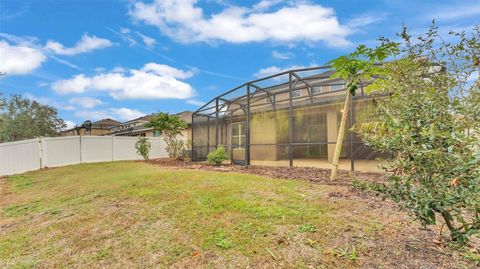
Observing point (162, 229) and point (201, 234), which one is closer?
point (201, 234)

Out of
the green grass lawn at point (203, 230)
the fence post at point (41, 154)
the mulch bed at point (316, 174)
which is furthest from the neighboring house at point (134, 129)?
the green grass lawn at point (203, 230)

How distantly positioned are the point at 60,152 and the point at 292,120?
42.6ft

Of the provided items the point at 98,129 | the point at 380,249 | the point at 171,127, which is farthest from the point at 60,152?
the point at 98,129

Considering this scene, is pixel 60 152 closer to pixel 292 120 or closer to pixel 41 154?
pixel 41 154

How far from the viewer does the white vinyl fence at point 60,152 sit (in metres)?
13.1

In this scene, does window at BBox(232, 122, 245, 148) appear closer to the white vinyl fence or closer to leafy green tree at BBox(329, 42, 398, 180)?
leafy green tree at BBox(329, 42, 398, 180)

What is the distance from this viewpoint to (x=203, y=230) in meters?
3.33

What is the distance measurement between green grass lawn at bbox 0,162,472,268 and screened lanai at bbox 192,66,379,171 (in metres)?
4.10

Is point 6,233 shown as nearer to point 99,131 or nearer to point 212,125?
point 212,125

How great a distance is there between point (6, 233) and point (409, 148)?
5.76m

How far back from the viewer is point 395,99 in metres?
2.35

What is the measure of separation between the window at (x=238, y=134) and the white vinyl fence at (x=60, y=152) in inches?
361

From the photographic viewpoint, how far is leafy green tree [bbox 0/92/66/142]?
23.8 metres

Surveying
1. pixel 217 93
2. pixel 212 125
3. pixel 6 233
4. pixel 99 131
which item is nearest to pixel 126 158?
pixel 212 125
